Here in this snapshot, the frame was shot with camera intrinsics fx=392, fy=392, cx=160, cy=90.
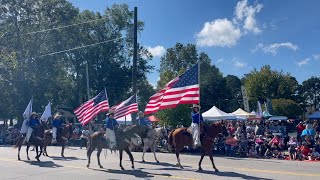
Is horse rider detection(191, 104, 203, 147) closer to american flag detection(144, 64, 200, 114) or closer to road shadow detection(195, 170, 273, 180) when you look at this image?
american flag detection(144, 64, 200, 114)

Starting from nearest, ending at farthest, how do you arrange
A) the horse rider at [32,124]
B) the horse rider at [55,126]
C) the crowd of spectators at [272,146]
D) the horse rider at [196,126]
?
1. the horse rider at [196,126]
2. the crowd of spectators at [272,146]
3. the horse rider at [32,124]
4. the horse rider at [55,126]

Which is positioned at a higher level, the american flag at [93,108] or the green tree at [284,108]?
the green tree at [284,108]

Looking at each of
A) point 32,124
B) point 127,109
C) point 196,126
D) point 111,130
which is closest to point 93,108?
point 127,109

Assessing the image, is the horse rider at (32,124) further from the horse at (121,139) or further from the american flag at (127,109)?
the horse at (121,139)

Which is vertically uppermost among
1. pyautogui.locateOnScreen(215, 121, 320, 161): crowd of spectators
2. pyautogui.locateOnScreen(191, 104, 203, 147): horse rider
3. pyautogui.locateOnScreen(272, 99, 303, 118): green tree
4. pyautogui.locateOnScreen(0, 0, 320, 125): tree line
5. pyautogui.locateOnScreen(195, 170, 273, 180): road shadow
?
pyautogui.locateOnScreen(0, 0, 320, 125): tree line

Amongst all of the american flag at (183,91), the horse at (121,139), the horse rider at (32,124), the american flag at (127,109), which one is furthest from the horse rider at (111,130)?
the horse rider at (32,124)

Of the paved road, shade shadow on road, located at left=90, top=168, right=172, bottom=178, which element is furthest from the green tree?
shade shadow on road, located at left=90, top=168, right=172, bottom=178

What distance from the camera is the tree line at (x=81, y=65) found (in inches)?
1876

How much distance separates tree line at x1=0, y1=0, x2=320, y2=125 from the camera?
1876 inches

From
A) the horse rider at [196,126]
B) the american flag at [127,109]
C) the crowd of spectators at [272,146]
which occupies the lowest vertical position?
the crowd of spectators at [272,146]

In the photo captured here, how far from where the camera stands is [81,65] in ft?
198

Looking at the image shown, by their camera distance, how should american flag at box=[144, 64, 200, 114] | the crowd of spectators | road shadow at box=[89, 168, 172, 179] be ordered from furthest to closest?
1. the crowd of spectators
2. american flag at box=[144, 64, 200, 114]
3. road shadow at box=[89, 168, 172, 179]

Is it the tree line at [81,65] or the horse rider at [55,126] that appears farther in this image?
the tree line at [81,65]

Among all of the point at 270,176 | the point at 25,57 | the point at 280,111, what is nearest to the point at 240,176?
the point at 270,176
